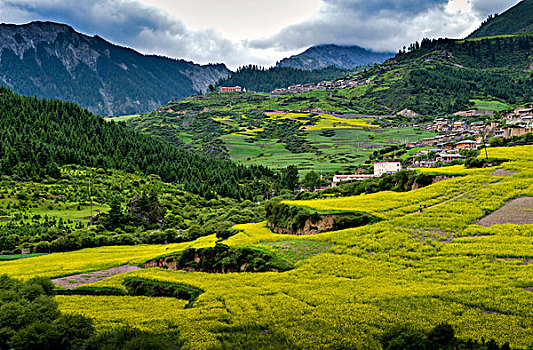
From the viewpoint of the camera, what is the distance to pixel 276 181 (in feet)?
417

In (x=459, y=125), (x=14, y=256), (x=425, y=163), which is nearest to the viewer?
(x=14, y=256)

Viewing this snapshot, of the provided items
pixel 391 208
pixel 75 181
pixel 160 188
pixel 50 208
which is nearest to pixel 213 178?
pixel 160 188

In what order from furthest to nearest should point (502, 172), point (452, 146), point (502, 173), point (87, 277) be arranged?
1. point (452, 146)
2. point (502, 172)
3. point (502, 173)
4. point (87, 277)

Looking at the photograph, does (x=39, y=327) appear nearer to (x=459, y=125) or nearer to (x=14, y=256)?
(x=14, y=256)

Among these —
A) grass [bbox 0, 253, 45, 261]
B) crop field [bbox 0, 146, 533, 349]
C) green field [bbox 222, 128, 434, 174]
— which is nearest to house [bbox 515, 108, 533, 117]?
green field [bbox 222, 128, 434, 174]

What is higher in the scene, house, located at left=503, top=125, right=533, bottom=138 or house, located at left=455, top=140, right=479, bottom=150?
house, located at left=503, top=125, right=533, bottom=138

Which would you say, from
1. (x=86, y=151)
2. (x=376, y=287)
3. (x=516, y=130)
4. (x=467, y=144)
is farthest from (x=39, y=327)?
(x=86, y=151)

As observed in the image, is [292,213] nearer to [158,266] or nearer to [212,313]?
[158,266]

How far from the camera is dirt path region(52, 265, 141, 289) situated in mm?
32694

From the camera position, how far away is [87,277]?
35531 millimetres

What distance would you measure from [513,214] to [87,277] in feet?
130

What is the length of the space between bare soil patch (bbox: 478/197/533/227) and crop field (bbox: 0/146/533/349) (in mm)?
751

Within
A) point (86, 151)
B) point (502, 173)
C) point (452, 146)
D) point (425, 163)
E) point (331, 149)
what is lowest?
point (425, 163)

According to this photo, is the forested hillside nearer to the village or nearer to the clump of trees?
the village
